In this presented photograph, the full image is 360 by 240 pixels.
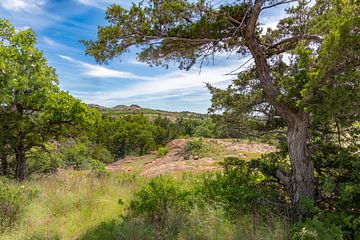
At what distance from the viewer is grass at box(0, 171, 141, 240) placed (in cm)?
399

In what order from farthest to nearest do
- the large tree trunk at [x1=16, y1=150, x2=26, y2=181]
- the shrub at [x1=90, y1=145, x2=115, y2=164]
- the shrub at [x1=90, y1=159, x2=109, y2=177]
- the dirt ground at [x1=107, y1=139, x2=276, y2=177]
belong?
the shrub at [x1=90, y1=145, x2=115, y2=164], the dirt ground at [x1=107, y1=139, x2=276, y2=177], the shrub at [x1=90, y1=159, x2=109, y2=177], the large tree trunk at [x1=16, y1=150, x2=26, y2=181]

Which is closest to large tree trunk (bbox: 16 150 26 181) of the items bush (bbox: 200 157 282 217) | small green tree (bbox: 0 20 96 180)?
small green tree (bbox: 0 20 96 180)

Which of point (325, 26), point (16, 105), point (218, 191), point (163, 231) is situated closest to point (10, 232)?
point (163, 231)

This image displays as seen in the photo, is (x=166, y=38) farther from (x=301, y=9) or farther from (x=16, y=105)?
(x=16, y=105)

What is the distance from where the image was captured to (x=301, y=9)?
4652 mm

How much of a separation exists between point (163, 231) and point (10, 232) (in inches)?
88.6

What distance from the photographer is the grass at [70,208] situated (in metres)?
3.99

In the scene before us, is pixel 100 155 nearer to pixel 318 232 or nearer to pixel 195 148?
pixel 195 148

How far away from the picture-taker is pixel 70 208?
5.06 m

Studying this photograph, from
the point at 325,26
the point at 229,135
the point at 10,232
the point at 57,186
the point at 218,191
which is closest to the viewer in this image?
the point at 325,26

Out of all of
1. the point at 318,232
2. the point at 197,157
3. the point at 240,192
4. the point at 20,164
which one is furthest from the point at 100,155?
the point at 318,232

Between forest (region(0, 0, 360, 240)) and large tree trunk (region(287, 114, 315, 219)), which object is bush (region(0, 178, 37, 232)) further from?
large tree trunk (region(287, 114, 315, 219))

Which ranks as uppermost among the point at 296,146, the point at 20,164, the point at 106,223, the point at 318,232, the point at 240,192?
the point at 296,146

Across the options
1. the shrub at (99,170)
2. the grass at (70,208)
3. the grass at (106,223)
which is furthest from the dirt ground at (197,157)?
the grass at (106,223)
